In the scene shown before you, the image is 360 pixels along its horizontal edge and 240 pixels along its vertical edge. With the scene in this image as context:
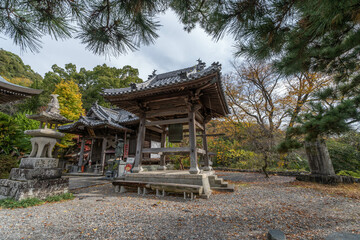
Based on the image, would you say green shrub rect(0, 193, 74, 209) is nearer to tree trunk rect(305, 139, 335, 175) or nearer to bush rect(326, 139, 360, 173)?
tree trunk rect(305, 139, 335, 175)

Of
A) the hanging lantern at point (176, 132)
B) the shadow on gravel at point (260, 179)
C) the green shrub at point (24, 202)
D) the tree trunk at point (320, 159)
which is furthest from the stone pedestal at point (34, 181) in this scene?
the tree trunk at point (320, 159)

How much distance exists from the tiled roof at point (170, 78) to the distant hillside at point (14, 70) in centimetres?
2145

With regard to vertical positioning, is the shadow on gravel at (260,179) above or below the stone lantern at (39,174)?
below

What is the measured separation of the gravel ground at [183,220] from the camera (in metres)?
2.32

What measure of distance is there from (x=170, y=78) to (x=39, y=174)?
6.48 m

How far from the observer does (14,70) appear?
24625mm

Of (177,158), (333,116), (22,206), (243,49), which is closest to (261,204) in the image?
(333,116)

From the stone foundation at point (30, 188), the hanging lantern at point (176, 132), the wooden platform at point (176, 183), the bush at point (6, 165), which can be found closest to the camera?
the stone foundation at point (30, 188)

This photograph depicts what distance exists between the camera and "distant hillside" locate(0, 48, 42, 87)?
2096 centimetres

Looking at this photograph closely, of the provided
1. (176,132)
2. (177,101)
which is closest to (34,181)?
(176,132)

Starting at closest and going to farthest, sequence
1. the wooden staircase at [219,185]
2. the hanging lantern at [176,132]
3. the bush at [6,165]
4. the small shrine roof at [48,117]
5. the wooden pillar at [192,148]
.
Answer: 1. the small shrine roof at [48,117]
2. the wooden pillar at [192,148]
3. the wooden staircase at [219,185]
4. the hanging lantern at [176,132]
5. the bush at [6,165]

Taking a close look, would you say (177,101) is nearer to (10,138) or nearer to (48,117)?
(48,117)

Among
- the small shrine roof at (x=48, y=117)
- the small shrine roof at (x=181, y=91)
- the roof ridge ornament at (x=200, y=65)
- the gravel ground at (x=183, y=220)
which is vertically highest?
the roof ridge ornament at (x=200, y=65)

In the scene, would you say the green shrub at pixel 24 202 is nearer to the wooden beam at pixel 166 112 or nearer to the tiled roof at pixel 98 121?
the wooden beam at pixel 166 112
